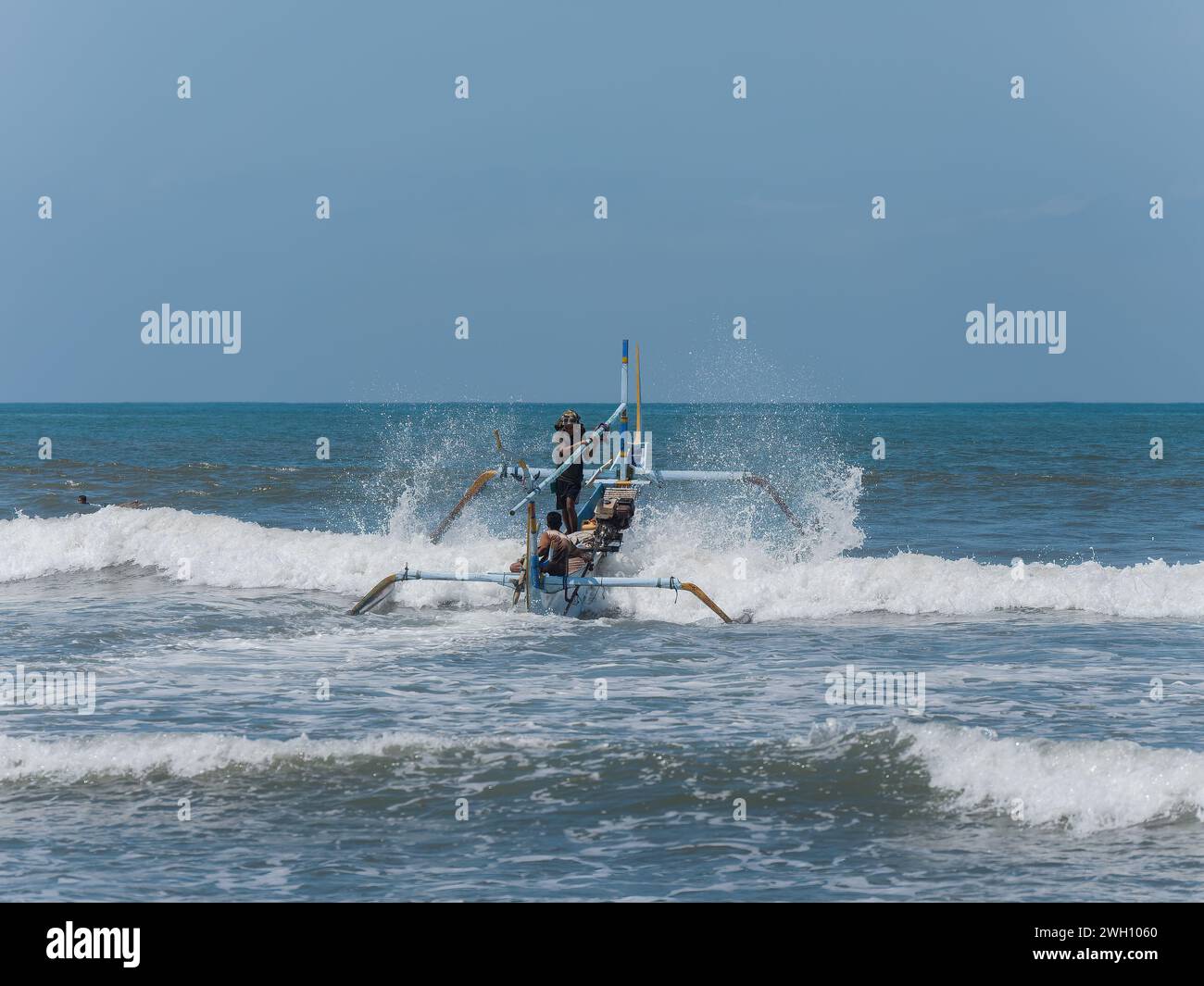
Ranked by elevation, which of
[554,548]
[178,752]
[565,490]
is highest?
[565,490]

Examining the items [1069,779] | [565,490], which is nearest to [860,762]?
[1069,779]

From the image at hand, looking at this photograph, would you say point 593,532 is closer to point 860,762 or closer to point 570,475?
point 570,475

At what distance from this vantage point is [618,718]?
11727 mm

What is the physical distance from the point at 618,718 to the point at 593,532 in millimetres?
6055

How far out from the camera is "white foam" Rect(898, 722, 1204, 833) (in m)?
9.02

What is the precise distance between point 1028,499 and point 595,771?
26.8m

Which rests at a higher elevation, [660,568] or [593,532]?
[593,532]

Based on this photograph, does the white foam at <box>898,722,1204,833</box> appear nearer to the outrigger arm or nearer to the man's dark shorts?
the outrigger arm

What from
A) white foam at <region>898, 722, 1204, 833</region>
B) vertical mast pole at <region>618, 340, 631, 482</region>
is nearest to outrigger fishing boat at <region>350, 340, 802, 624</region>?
vertical mast pole at <region>618, 340, 631, 482</region>
